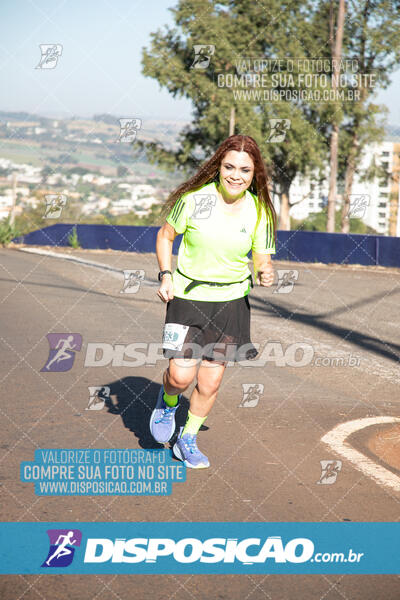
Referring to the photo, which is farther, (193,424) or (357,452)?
(357,452)

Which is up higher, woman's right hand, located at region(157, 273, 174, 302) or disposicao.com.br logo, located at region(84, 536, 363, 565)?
woman's right hand, located at region(157, 273, 174, 302)

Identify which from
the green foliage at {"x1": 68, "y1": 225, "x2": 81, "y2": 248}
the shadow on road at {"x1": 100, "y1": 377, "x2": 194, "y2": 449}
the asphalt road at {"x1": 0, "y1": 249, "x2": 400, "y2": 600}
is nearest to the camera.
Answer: the asphalt road at {"x1": 0, "y1": 249, "x2": 400, "y2": 600}

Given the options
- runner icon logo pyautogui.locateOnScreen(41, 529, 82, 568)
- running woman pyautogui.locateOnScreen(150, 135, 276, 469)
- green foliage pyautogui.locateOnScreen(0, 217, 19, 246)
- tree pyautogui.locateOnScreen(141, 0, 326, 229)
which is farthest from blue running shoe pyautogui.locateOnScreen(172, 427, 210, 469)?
tree pyautogui.locateOnScreen(141, 0, 326, 229)

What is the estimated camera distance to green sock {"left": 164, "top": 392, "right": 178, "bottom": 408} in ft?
15.8

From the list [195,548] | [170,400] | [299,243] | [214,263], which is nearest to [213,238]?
[214,263]

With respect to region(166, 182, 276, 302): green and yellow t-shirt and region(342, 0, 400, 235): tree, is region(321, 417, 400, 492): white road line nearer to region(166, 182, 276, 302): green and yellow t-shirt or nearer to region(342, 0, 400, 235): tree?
region(166, 182, 276, 302): green and yellow t-shirt

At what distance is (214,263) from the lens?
14.7 ft

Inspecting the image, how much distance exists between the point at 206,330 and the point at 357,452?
1.38m

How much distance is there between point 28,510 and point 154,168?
4887cm

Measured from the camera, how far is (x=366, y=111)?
1886 inches

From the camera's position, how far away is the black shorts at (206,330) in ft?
14.9

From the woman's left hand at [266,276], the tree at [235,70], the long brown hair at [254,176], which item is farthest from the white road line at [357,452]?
the tree at [235,70]

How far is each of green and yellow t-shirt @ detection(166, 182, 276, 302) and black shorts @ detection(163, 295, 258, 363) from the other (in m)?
0.06

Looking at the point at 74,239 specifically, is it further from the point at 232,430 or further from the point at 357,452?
the point at 357,452
